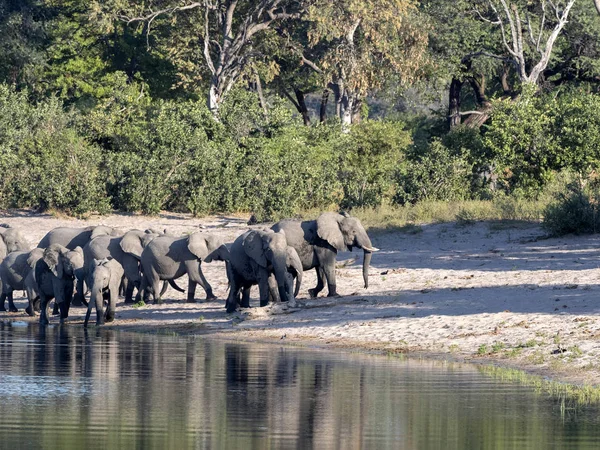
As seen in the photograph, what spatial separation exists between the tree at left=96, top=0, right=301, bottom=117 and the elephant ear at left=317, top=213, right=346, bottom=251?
57.6ft

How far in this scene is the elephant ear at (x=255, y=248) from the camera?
63.3 ft

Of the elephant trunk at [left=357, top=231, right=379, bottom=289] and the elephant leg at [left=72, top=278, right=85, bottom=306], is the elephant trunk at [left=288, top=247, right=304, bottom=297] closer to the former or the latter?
the elephant trunk at [left=357, top=231, right=379, bottom=289]

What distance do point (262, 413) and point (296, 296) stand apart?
9081 mm

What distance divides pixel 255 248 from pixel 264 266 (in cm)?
32

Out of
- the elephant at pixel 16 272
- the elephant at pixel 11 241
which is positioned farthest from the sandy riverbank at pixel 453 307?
the elephant at pixel 11 241

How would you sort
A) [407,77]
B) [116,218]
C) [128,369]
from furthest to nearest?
[407,77], [116,218], [128,369]

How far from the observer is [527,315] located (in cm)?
1670

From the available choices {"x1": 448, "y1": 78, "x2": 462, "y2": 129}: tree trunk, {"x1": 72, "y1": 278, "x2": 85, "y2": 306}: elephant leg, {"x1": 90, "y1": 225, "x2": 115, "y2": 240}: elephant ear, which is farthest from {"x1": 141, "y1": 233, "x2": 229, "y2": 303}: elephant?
{"x1": 448, "y1": 78, "x2": 462, "y2": 129}: tree trunk

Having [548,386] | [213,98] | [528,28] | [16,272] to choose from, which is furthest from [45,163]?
[548,386]

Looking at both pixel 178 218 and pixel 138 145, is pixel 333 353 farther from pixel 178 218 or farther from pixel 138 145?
pixel 138 145

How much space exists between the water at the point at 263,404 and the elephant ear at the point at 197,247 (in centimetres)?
499

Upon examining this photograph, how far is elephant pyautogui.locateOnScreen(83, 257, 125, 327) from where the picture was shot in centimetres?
1928

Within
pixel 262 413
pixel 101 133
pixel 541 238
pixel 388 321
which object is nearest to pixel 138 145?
pixel 101 133

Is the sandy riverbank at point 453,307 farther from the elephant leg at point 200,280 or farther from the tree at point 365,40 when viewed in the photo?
the tree at point 365,40
